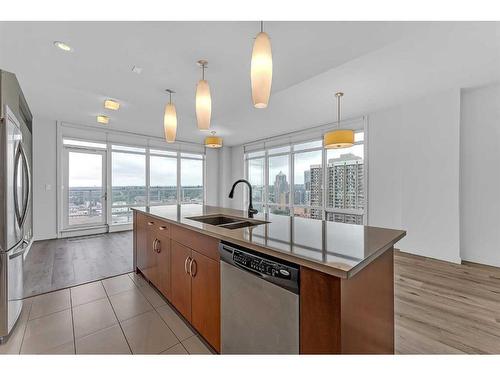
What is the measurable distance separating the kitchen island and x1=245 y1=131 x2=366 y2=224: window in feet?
11.1

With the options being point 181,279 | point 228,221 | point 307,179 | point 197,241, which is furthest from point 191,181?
point 197,241

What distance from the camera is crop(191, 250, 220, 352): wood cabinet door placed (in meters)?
1.41

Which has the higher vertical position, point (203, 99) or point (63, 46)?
point (63, 46)

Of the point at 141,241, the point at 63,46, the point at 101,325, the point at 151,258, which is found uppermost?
the point at 63,46

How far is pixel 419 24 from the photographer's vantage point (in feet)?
5.28

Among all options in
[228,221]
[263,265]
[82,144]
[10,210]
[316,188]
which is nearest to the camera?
[263,265]

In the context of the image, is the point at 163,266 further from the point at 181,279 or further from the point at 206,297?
the point at 206,297

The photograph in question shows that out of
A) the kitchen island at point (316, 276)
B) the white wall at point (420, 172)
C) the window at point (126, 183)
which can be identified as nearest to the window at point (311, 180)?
the white wall at point (420, 172)

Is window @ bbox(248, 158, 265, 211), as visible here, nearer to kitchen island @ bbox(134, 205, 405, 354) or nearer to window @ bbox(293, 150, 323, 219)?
window @ bbox(293, 150, 323, 219)

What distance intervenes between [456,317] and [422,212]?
2094mm

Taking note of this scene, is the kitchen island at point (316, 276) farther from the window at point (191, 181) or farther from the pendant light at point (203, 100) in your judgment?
the window at point (191, 181)

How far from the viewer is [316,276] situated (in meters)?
0.88

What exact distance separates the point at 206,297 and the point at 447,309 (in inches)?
85.3
